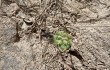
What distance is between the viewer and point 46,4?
2.38 meters

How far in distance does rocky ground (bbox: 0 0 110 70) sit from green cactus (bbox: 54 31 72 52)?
43mm

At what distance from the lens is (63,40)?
220 centimetres

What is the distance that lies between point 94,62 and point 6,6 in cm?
111

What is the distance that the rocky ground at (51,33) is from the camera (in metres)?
2.10

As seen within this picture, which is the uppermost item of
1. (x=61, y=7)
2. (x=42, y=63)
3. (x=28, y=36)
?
(x=61, y=7)

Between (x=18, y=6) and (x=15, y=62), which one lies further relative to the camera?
(x=18, y=6)

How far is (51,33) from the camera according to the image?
2.27m

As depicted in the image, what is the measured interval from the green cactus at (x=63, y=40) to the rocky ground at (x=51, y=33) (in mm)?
43

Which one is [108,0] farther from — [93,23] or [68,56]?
[68,56]

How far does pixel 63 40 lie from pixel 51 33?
0.51ft

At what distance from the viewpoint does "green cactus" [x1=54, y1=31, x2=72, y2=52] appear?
2.17 meters

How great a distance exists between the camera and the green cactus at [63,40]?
2174 mm

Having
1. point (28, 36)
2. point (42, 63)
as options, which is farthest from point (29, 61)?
point (28, 36)

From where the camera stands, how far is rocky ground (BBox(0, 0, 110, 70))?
210 cm
